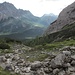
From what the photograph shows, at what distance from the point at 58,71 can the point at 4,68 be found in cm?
847

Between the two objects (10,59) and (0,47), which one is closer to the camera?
(10,59)

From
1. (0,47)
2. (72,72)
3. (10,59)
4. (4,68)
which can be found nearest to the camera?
(72,72)

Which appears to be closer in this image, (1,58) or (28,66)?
(28,66)

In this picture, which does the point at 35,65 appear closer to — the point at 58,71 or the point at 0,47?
the point at 58,71

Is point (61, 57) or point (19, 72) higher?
point (61, 57)

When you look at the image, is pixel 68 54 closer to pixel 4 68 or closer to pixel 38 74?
pixel 38 74

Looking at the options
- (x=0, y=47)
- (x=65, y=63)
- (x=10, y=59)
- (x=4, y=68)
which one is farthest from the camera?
(x=0, y=47)

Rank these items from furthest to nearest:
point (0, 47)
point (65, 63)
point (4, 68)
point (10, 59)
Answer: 1. point (0, 47)
2. point (10, 59)
3. point (4, 68)
4. point (65, 63)

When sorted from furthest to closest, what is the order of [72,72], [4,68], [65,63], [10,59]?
[10,59] → [4,68] → [65,63] → [72,72]

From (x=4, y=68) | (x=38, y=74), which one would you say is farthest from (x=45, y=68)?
(x=4, y=68)

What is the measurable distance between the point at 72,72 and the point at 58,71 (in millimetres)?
1938

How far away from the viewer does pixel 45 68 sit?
97.1 ft

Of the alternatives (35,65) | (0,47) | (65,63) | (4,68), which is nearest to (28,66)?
(35,65)

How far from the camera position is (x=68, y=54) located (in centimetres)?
3181
